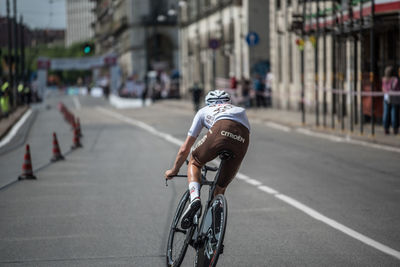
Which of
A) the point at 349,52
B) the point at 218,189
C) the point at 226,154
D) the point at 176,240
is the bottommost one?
the point at 176,240

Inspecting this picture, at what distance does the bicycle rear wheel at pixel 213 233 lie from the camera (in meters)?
6.05

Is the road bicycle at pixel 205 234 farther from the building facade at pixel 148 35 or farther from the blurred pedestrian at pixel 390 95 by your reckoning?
the building facade at pixel 148 35

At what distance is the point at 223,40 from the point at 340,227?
5031cm

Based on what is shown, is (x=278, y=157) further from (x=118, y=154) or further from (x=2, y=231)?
(x=2, y=231)

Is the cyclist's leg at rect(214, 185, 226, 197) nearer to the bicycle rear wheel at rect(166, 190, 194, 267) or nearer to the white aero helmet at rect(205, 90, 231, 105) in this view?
the bicycle rear wheel at rect(166, 190, 194, 267)

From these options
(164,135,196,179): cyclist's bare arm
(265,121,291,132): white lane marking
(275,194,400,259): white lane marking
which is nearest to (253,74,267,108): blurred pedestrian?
(265,121,291,132): white lane marking

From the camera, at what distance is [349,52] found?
104 feet

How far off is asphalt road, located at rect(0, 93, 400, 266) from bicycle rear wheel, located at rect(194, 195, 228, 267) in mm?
1042

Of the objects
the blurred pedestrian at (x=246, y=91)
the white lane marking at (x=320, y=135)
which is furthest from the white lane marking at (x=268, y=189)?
the blurred pedestrian at (x=246, y=91)

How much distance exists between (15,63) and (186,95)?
100 ft

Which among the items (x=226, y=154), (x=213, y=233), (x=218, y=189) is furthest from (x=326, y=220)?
(x=213, y=233)

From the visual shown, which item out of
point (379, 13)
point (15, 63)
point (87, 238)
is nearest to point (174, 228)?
point (87, 238)

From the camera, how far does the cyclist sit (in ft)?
21.2

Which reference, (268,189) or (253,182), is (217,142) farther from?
(253,182)
